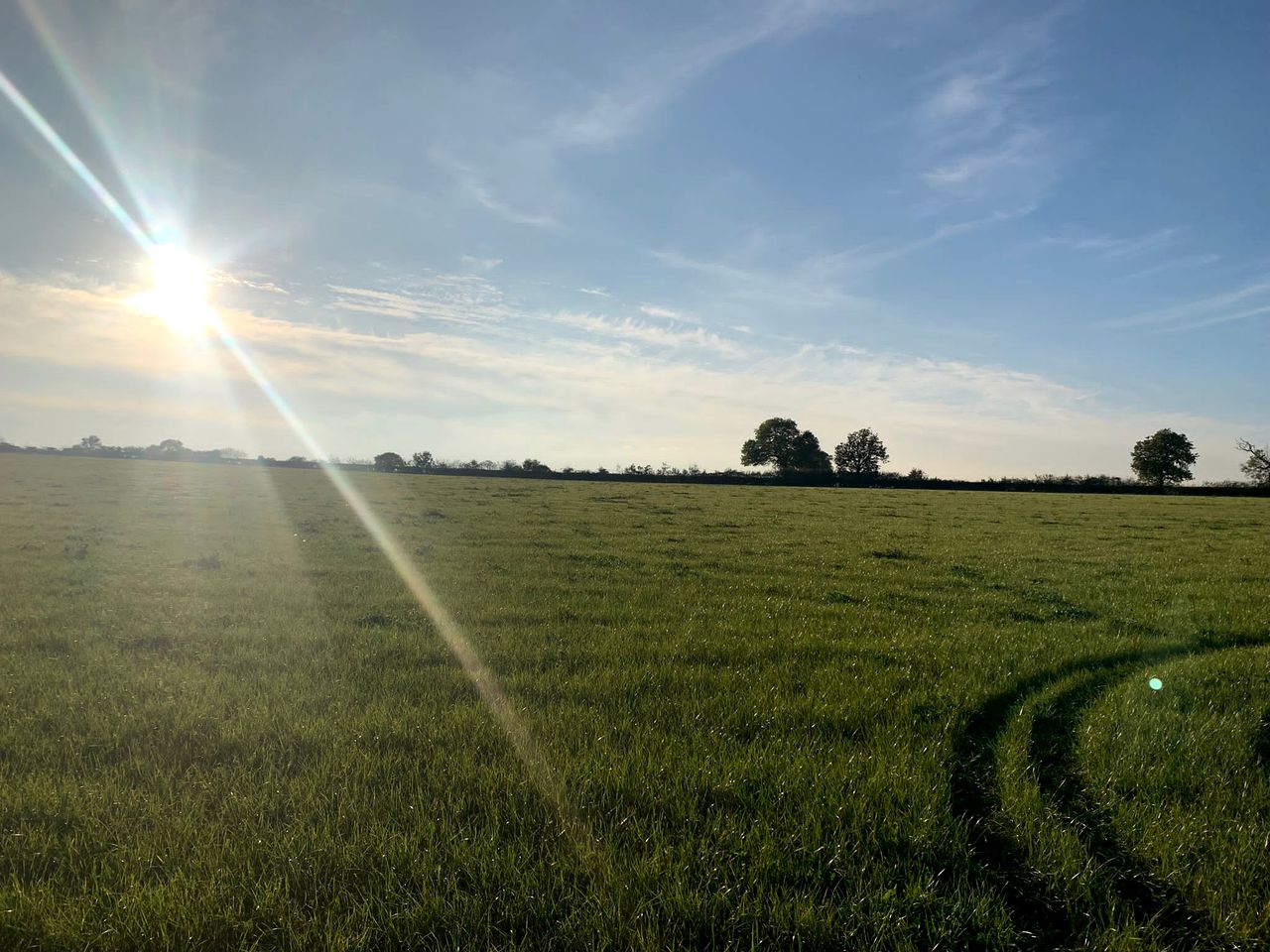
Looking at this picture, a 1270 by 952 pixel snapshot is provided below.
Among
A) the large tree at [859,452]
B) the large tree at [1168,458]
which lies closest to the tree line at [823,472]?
the large tree at [1168,458]

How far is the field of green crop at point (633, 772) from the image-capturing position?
3.86m

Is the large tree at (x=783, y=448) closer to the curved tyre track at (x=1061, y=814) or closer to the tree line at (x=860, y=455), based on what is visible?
the tree line at (x=860, y=455)

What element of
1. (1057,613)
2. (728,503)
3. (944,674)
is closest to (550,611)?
(944,674)

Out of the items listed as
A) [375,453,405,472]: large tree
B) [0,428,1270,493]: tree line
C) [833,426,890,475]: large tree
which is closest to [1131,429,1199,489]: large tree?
[0,428,1270,493]: tree line

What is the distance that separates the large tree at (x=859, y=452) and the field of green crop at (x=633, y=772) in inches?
5789

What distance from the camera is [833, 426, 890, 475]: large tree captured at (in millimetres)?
155375

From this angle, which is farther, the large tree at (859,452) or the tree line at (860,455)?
the large tree at (859,452)

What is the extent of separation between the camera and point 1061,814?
485 cm

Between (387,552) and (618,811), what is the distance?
16411 mm

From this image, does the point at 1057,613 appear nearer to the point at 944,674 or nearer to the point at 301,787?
the point at 944,674

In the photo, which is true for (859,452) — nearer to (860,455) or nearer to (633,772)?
(860,455)

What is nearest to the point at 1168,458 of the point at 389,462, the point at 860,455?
the point at 860,455

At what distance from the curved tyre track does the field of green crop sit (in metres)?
0.03

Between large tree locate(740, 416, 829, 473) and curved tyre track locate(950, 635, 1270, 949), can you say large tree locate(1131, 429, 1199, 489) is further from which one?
curved tyre track locate(950, 635, 1270, 949)
